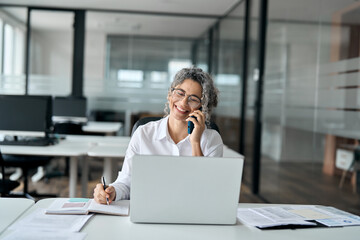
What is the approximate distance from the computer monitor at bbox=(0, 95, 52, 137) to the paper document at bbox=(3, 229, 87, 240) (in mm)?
2482

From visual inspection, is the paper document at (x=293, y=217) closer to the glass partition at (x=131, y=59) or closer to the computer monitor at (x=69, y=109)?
the computer monitor at (x=69, y=109)

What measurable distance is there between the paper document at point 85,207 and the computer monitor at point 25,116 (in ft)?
7.11

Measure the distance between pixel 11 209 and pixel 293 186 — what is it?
2.97 m

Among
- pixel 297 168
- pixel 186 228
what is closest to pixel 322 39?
pixel 297 168

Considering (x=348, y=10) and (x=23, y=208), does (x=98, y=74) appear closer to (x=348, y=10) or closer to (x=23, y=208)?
(x=348, y=10)

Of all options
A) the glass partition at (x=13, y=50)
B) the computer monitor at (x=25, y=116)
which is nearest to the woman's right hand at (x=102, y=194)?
the computer monitor at (x=25, y=116)

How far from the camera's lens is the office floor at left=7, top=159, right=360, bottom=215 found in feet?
9.52

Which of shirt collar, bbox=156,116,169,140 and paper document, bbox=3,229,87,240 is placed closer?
paper document, bbox=3,229,87,240

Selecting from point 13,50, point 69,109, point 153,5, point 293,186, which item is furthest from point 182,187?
point 13,50

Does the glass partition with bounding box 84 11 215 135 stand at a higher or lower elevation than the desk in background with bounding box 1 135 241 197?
higher

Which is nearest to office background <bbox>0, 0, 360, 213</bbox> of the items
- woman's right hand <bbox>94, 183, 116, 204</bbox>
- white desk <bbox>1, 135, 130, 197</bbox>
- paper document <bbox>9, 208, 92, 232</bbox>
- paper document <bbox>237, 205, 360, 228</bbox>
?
paper document <bbox>237, 205, 360, 228</bbox>

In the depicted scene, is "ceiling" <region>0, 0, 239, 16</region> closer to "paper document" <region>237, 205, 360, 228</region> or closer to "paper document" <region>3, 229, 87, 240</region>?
"paper document" <region>237, 205, 360, 228</region>

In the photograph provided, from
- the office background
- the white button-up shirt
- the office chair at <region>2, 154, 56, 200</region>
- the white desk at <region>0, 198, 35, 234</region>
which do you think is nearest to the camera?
the white desk at <region>0, 198, 35, 234</region>

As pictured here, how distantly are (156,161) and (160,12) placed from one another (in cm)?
618
